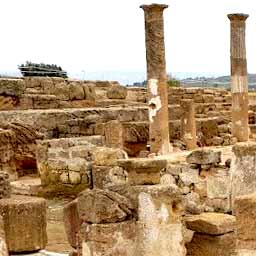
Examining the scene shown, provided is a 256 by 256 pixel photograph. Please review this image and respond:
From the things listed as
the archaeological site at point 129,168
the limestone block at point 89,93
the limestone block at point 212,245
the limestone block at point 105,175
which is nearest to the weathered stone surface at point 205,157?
the archaeological site at point 129,168

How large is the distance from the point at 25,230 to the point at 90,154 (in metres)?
7.11

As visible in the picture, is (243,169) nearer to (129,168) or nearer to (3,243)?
(129,168)

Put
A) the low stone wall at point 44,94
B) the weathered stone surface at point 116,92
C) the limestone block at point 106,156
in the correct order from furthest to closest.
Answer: the weathered stone surface at point 116,92 → the low stone wall at point 44,94 → the limestone block at point 106,156

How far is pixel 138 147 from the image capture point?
16656 mm

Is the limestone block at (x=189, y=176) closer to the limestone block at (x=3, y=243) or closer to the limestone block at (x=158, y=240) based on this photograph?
the limestone block at (x=158, y=240)

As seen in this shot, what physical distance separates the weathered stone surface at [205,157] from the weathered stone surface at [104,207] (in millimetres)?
6488

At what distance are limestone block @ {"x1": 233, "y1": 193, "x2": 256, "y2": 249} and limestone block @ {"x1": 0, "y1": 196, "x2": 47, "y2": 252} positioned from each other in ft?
4.92

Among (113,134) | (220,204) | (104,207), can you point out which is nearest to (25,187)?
(113,134)

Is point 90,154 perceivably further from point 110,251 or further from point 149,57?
point 110,251

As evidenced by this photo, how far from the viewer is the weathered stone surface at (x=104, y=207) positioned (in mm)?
5262

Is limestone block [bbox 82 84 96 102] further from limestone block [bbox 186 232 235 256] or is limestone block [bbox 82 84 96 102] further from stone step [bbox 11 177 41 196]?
limestone block [bbox 186 232 235 256]

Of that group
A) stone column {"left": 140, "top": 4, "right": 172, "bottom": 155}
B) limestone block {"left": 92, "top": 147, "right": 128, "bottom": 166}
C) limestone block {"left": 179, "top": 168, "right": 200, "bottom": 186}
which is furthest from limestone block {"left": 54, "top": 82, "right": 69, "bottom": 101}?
limestone block {"left": 179, "top": 168, "right": 200, "bottom": 186}

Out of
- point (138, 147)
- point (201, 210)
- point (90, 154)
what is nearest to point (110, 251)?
point (201, 210)

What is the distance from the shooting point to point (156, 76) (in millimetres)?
16000
